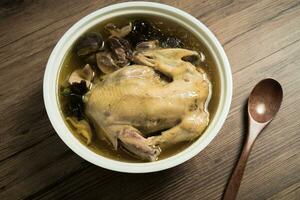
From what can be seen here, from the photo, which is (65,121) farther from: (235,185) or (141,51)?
(235,185)

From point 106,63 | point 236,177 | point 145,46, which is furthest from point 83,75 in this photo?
point 236,177

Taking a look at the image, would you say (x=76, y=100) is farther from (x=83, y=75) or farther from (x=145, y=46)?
(x=145, y=46)

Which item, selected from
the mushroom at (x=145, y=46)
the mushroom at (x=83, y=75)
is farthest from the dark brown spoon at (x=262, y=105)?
the mushroom at (x=83, y=75)

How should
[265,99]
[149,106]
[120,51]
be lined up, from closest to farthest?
[149,106] < [120,51] < [265,99]

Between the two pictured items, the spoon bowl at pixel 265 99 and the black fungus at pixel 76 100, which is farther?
the spoon bowl at pixel 265 99

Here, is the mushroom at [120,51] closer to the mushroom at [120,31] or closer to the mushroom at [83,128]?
the mushroom at [120,31]

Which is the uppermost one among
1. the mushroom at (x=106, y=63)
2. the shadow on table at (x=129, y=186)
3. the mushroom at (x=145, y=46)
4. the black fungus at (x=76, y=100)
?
the mushroom at (x=145, y=46)

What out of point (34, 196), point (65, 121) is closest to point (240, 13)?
point (65, 121)
